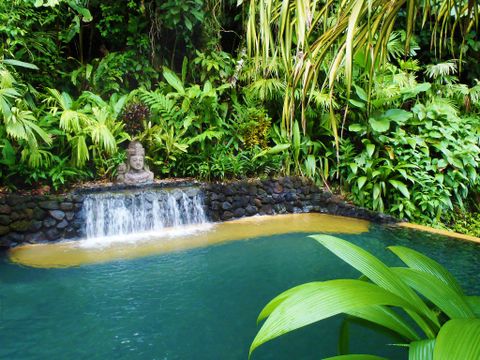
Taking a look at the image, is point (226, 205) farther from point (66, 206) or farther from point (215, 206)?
point (66, 206)

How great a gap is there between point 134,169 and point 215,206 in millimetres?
1324

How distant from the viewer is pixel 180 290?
3.41 metres

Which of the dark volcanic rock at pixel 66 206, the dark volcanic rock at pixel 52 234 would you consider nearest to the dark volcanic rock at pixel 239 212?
the dark volcanic rock at pixel 66 206

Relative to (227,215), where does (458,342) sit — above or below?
above

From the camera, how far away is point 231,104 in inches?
290

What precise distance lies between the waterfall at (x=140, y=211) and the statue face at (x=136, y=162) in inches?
20.8

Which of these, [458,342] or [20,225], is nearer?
[458,342]

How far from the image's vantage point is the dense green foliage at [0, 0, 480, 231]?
18.2 feet

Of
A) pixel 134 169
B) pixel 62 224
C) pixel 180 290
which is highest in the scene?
pixel 134 169

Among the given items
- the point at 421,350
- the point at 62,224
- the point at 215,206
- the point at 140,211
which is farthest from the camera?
the point at 215,206

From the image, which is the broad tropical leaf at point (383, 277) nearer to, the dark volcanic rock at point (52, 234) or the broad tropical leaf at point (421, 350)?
the broad tropical leaf at point (421, 350)

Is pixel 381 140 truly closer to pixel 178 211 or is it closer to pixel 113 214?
pixel 178 211

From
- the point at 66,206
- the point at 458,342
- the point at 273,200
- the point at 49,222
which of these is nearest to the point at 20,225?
the point at 49,222

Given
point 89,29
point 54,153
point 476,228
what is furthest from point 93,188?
point 476,228
